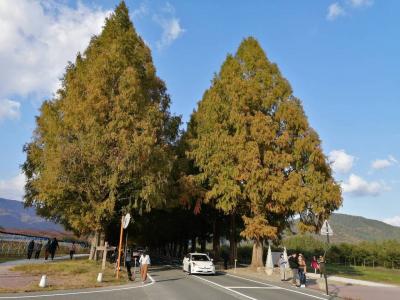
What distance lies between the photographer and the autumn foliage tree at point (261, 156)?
30.3 m

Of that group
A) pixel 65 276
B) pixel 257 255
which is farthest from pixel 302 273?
pixel 65 276

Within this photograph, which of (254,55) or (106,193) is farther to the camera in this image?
(254,55)

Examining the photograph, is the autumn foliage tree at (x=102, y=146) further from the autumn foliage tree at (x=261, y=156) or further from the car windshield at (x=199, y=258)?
the autumn foliage tree at (x=261, y=156)

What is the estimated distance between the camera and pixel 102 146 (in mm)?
24859

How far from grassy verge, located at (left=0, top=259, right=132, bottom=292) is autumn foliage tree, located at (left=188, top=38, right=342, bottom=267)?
39.7 ft

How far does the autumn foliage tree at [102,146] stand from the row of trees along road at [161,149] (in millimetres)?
67

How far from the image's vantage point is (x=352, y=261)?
3059 inches

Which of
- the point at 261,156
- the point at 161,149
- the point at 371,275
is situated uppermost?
the point at 261,156

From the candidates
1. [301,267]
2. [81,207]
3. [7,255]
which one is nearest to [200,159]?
[81,207]

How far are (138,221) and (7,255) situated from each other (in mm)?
11688

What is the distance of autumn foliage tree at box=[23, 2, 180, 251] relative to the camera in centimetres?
2466

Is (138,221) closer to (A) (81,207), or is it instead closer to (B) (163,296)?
(A) (81,207)

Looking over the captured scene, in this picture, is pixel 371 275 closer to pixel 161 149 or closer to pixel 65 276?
pixel 161 149

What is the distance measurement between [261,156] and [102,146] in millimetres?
13021
